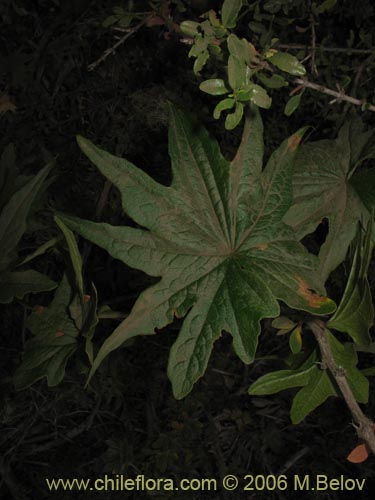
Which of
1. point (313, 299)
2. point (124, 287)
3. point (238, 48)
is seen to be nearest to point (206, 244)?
point (313, 299)

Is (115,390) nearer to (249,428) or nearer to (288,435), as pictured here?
(249,428)

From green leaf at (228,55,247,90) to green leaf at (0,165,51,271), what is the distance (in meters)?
0.38

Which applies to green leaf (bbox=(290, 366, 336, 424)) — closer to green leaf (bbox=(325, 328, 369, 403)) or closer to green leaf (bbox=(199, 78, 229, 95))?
green leaf (bbox=(325, 328, 369, 403))

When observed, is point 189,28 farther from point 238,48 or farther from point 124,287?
point 124,287

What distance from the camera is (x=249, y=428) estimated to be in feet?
5.48

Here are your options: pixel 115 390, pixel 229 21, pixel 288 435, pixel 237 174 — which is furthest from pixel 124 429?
pixel 229 21

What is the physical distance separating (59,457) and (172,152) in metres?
1.16

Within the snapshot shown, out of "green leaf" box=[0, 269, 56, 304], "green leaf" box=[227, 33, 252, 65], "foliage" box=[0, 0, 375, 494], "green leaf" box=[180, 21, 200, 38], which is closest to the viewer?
Answer: "green leaf" box=[227, 33, 252, 65]

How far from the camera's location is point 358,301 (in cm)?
83

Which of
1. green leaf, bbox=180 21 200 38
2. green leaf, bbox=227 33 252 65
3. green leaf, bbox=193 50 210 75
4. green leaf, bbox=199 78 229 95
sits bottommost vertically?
green leaf, bbox=199 78 229 95

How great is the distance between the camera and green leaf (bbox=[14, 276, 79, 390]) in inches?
39.7

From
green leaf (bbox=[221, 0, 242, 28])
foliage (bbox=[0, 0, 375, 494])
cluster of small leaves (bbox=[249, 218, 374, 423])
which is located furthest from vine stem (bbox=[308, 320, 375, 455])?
foliage (bbox=[0, 0, 375, 494])

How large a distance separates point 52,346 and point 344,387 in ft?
1.65

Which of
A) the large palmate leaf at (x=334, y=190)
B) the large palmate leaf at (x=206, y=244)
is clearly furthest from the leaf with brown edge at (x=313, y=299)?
the large palmate leaf at (x=334, y=190)
